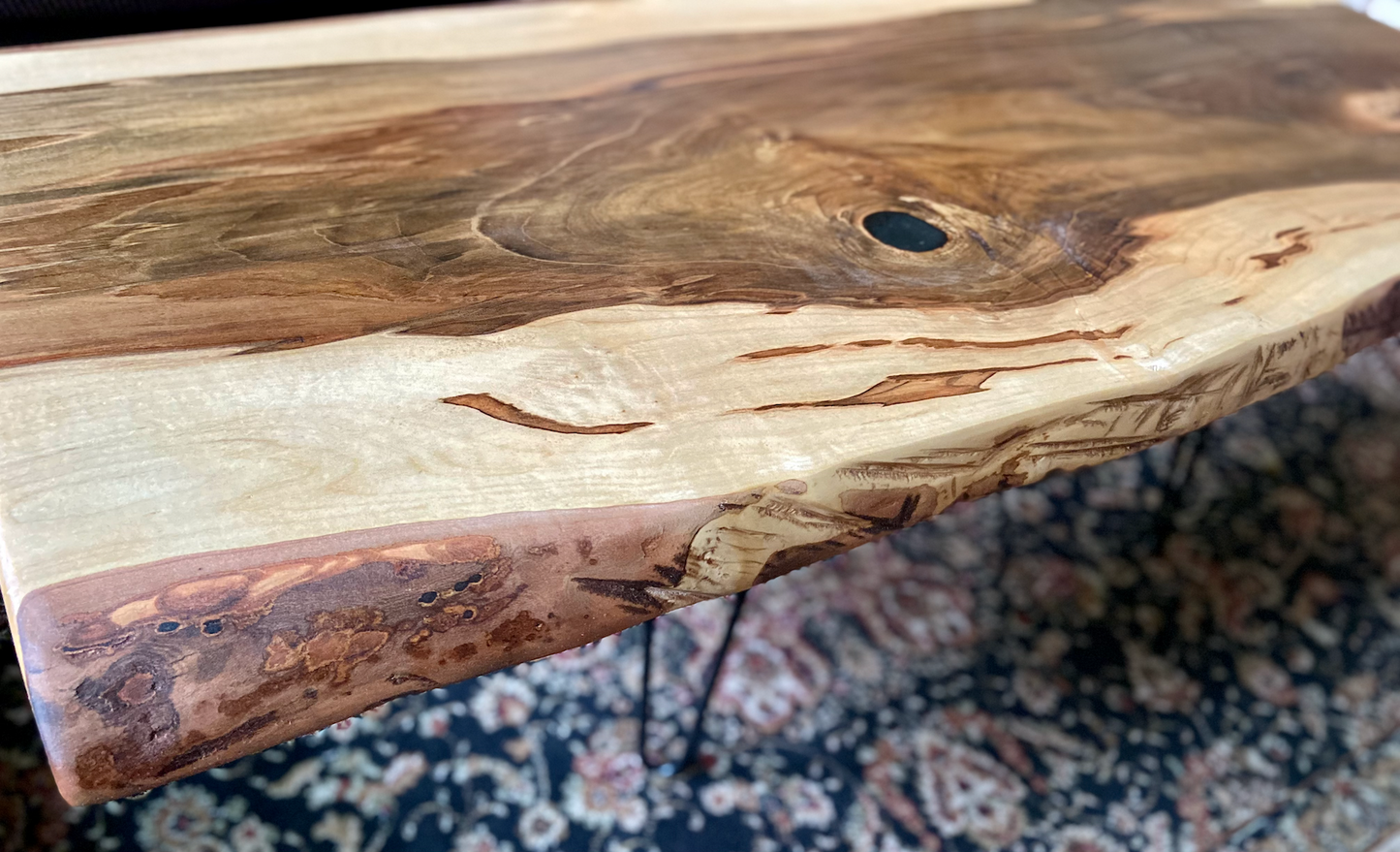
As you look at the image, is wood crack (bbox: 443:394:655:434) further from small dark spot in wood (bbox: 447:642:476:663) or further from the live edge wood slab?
small dark spot in wood (bbox: 447:642:476:663)

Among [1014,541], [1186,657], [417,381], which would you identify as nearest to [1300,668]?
[1186,657]

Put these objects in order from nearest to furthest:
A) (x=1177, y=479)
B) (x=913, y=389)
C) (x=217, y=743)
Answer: (x=217, y=743) → (x=913, y=389) → (x=1177, y=479)

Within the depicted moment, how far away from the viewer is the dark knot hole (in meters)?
0.73

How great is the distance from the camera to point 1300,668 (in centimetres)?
114

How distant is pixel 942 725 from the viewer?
3.40 feet

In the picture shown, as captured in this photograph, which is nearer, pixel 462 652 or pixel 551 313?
pixel 462 652

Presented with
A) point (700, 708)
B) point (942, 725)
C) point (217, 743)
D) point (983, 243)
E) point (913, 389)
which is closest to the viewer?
point (217, 743)

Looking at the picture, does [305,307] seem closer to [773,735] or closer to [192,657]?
[192,657]

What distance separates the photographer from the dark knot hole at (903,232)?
73 centimetres

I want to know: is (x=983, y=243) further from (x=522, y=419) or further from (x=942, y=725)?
(x=942, y=725)

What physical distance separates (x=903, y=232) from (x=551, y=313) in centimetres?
28

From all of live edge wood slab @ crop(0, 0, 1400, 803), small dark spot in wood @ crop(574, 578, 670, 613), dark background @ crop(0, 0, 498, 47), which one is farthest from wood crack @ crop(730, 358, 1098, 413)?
Result: dark background @ crop(0, 0, 498, 47)

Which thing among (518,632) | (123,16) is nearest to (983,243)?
(518,632)

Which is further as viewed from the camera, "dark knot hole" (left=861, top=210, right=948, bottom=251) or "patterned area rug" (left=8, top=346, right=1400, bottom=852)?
"patterned area rug" (left=8, top=346, right=1400, bottom=852)
